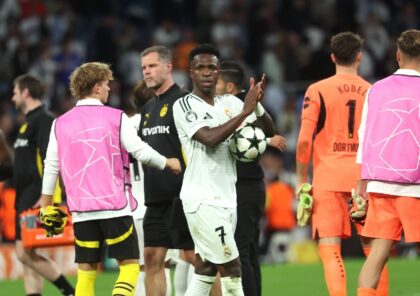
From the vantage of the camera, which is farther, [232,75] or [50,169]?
[232,75]

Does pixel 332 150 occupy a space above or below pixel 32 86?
below

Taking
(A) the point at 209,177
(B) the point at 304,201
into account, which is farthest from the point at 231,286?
(B) the point at 304,201

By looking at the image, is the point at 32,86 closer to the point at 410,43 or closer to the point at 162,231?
the point at 162,231

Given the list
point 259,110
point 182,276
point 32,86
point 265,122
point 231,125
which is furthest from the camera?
point 32,86

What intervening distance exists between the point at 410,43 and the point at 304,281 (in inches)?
278

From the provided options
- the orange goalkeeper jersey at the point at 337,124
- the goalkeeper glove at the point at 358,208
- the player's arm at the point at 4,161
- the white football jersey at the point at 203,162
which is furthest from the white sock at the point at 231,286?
the player's arm at the point at 4,161

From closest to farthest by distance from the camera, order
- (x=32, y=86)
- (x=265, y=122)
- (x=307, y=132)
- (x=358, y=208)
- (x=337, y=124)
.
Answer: (x=358, y=208)
(x=265, y=122)
(x=307, y=132)
(x=337, y=124)
(x=32, y=86)

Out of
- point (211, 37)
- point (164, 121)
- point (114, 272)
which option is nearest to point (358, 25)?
point (211, 37)

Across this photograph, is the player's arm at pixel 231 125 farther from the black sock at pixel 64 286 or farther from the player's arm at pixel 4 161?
the black sock at pixel 64 286

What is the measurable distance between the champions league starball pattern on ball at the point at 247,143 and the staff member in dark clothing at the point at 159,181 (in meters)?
1.50

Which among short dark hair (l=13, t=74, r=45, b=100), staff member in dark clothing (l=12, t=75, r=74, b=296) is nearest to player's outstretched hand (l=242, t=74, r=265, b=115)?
staff member in dark clothing (l=12, t=75, r=74, b=296)

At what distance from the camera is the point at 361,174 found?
8719 mm

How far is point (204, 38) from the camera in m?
23.2

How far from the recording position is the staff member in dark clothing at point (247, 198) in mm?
10062
